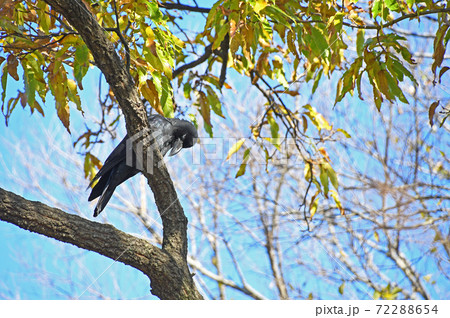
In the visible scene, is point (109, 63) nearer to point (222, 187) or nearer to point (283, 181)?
point (222, 187)

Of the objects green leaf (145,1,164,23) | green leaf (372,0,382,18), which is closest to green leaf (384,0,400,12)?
green leaf (372,0,382,18)

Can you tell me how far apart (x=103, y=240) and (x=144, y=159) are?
478 millimetres

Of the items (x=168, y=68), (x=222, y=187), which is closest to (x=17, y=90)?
(x=168, y=68)

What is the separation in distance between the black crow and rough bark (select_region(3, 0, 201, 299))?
Answer: 0.42 metres

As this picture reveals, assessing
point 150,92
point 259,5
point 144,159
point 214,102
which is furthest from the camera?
point 214,102

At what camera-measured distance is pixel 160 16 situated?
1.80m

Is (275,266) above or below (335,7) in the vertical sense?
below

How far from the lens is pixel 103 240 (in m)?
1.88

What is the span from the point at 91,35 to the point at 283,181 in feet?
15.1

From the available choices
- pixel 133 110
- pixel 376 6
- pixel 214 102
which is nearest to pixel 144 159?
pixel 133 110

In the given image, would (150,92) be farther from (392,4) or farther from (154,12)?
(392,4)

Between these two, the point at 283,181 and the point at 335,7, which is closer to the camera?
the point at 335,7

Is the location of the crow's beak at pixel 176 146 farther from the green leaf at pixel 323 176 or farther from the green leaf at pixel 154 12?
the green leaf at pixel 154 12

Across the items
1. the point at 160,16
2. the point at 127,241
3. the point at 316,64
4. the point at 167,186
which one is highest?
the point at 316,64
